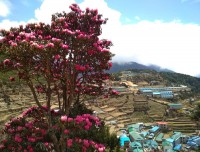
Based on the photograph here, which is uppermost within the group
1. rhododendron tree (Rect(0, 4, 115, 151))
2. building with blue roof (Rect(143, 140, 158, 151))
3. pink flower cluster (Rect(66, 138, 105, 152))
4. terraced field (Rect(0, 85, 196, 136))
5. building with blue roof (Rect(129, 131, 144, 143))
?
rhododendron tree (Rect(0, 4, 115, 151))

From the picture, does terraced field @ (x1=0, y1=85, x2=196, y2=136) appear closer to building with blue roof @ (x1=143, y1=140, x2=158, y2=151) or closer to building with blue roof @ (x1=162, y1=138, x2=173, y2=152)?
building with blue roof @ (x1=143, y1=140, x2=158, y2=151)

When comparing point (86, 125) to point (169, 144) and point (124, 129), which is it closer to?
point (169, 144)

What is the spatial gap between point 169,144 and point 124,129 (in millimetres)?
10883

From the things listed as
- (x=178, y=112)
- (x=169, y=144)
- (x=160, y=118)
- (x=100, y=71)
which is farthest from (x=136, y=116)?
(x=100, y=71)

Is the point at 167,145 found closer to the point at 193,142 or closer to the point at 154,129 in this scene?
the point at 193,142

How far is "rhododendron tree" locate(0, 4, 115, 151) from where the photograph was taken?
22.0 feet

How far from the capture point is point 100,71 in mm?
8641

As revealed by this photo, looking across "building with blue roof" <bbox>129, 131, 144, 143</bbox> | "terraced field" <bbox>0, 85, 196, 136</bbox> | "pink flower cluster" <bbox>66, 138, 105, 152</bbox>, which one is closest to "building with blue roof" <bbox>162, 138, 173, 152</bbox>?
"building with blue roof" <bbox>129, 131, 144, 143</bbox>

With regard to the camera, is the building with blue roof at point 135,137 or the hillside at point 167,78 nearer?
the building with blue roof at point 135,137

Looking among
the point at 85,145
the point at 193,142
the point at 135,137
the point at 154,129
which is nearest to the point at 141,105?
the point at 154,129

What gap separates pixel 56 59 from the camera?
313 inches

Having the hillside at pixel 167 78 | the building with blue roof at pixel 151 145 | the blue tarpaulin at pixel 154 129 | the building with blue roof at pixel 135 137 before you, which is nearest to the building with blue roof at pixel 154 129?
the blue tarpaulin at pixel 154 129

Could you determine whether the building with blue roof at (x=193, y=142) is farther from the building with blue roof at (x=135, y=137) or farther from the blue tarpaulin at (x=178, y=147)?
the building with blue roof at (x=135, y=137)

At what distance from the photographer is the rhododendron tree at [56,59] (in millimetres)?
6719
